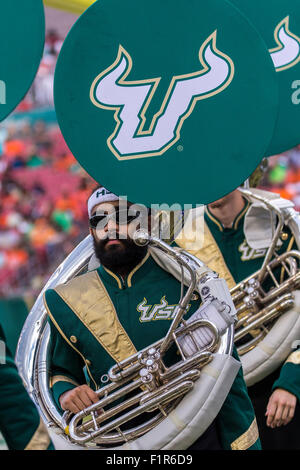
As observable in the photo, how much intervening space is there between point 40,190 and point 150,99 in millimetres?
9145

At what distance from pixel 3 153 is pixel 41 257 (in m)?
2.60

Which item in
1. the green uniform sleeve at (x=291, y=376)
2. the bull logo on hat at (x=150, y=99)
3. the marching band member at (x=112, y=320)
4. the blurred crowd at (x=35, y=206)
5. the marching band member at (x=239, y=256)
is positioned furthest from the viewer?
the blurred crowd at (x=35, y=206)

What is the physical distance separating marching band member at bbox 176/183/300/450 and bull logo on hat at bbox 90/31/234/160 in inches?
41.7

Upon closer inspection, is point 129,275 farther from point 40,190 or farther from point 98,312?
point 40,190

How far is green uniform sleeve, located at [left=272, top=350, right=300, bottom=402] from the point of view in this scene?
296 cm

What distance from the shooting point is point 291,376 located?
297 centimetres

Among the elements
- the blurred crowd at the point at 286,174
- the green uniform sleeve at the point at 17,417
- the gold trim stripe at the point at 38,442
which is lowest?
the blurred crowd at the point at 286,174

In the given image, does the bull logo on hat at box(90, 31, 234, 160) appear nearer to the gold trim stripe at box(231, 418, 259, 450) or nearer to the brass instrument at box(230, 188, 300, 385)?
the gold trim stripe at box(231, 418, 259, 450)

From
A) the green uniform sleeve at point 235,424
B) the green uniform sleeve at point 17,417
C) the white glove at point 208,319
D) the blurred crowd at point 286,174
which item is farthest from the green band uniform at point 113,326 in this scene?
the blurred crowd at point 286,174

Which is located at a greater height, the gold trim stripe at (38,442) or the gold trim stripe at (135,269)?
the gold trim stripe at (135,269)

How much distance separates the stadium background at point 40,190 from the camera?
974 centimetres

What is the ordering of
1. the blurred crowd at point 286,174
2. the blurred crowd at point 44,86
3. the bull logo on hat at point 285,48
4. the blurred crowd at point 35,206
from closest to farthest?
the bull logo on hat at point 285,48 < the blurred crowd at point 35,206 < the blurred crowd at point 286,174 < the blurred crowd at point 44,86

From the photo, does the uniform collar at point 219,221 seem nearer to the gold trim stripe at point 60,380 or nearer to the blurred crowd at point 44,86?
the gold trim stripe at point 60,380
